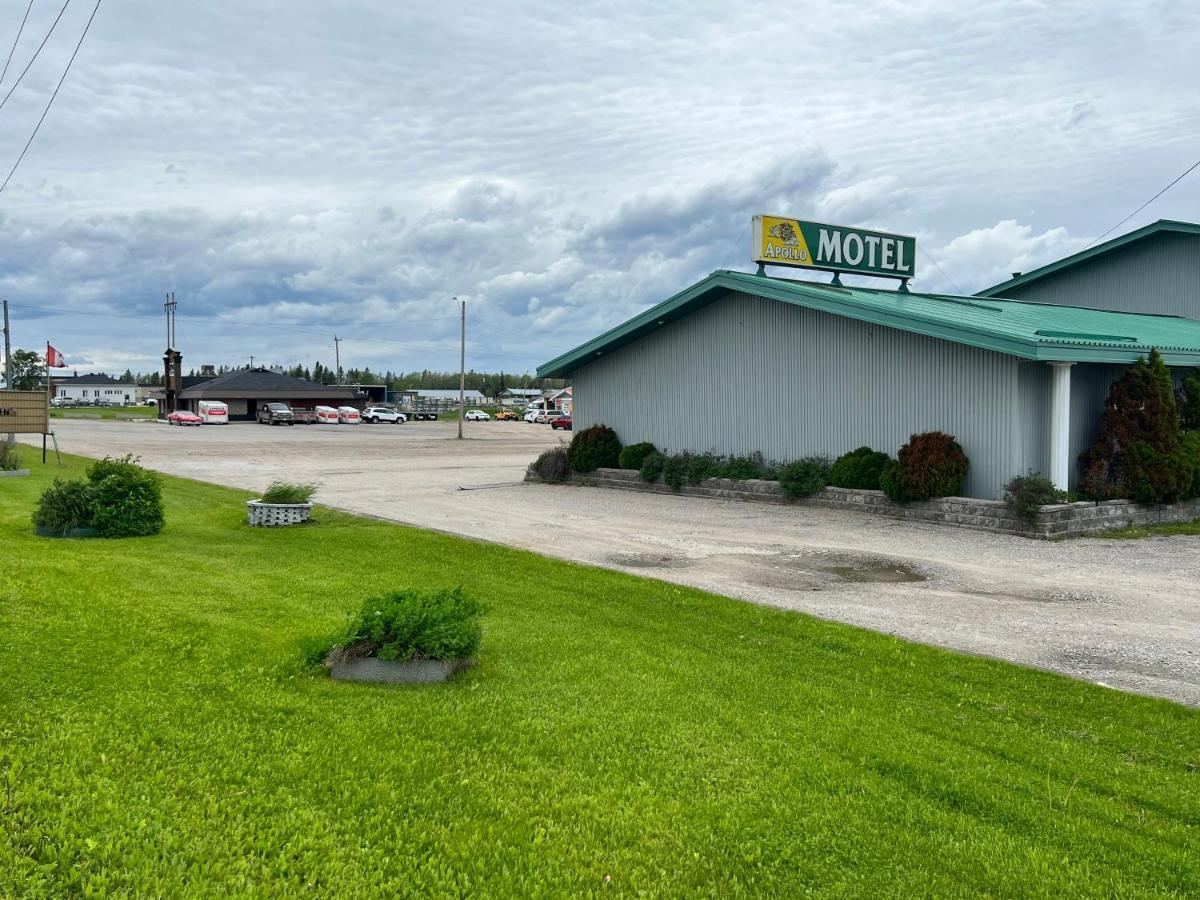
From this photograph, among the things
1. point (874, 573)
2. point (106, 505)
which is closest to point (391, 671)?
point (874, 573)

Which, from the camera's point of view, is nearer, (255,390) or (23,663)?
(23,663)

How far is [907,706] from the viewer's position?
6.54 meters

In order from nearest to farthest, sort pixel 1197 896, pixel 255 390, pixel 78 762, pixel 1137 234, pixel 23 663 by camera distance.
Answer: pixel 1197 896, pixel 78 762, pixel 23 663, pixel 1137 234, pixel 255 390

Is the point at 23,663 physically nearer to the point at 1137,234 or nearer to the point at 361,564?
the point at 361,564

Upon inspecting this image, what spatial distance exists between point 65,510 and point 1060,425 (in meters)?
15.0

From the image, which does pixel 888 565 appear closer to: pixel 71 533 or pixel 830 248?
pixel 71 533

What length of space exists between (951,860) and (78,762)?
12.7ft

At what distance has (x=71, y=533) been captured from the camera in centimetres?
1330

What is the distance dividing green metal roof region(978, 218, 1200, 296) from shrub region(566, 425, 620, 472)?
1285 centimetres

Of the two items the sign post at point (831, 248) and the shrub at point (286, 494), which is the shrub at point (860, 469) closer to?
the sign post at point (831, 248)

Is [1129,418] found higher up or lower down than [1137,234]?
lower down

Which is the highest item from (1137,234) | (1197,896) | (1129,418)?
(1137,234)

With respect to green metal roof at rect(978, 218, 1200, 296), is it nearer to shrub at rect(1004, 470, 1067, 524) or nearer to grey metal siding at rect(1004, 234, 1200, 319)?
grey metal siding at rect(1004, 234, 1200, 319)

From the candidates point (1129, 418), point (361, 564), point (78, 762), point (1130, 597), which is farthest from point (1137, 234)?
point (78, 762)
